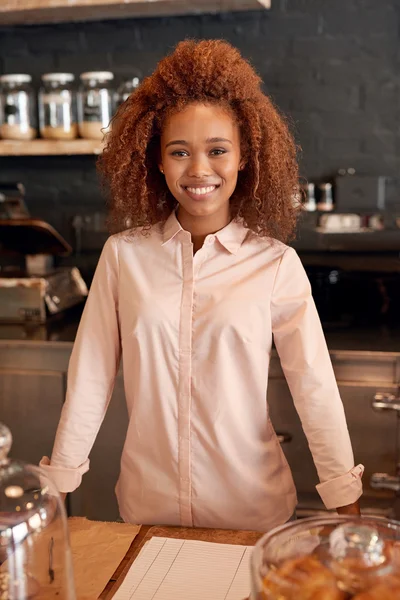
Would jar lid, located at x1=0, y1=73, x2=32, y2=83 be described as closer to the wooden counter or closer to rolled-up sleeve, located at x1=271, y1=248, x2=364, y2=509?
rolled-up sleeve, located at x1=271, y1=248, x2=364, y2=509

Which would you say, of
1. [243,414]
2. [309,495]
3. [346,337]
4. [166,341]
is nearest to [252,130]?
[166,341]

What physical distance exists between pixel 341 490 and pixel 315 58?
165cm

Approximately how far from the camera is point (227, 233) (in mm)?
1316

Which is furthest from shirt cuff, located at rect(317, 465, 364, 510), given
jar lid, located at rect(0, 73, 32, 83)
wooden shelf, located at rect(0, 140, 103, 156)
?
jar lid, located at rect(0, 73, 32, 83)

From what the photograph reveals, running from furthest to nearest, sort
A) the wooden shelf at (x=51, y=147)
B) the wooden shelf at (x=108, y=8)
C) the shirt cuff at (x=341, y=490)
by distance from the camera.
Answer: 1. the wooden shelf at (x=51, y=147)
2. the wooden shelf at (x=108, y=8)
3. the shirt cuff at (x=341, y=490)

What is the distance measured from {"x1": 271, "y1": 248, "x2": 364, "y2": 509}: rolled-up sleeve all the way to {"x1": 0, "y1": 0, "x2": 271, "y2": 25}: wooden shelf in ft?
4.51

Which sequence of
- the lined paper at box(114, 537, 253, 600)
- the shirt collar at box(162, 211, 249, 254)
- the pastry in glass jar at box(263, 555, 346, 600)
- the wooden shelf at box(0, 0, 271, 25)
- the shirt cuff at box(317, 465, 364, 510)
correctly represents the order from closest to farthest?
the pastry in glass jar at box(263, 555, 346, 600) < the lined paper at box(114, 537, 253, 600) < the shirt cuff at box(317, 465, 364, 510) < the shirt collar at box(162, 211, 249, 254) < the wooden shelf at box(0, 0, 271, 25)

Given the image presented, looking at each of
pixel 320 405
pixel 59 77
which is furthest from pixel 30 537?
pixel 59 77

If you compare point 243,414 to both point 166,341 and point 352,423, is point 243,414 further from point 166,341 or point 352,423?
point 352,423

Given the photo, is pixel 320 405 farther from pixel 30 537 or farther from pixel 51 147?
pixel 51 147

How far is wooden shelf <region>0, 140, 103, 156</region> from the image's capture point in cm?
235

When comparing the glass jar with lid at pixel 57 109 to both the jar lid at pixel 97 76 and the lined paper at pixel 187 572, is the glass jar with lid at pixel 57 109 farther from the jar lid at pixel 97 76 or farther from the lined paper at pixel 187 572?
the lined paper at pixel 187 572

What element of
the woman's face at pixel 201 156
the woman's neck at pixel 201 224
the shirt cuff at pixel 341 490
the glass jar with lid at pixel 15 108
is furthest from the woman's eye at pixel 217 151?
the glass jar with lid at pixel 15 108

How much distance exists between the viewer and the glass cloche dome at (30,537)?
29.0 inches
